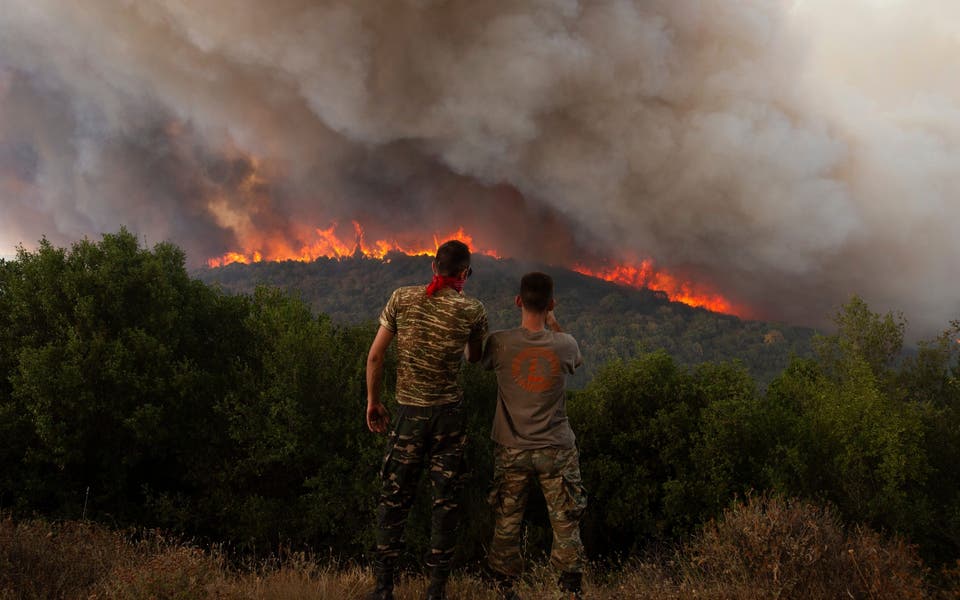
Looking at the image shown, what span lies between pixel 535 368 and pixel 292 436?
40.3 feet

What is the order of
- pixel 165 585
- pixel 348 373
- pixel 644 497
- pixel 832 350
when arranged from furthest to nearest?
pixel 832 350, pixel 348 373, pixel 644 497, pixel 165 585

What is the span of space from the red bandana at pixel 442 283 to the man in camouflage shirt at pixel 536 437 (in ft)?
2.27

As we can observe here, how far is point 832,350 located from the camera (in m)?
49.2

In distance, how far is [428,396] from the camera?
550 centimetres

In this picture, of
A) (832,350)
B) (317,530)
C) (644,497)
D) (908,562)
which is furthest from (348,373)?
(832,350)

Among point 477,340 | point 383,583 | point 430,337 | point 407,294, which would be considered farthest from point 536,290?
point 383,583

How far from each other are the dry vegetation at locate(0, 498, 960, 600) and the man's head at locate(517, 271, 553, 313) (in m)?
3.03

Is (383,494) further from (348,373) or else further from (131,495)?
(131,495)

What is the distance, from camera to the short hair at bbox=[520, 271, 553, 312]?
5.74 m

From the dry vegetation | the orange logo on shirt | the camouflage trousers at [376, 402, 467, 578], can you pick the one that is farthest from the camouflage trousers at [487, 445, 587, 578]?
the orange logo on shirt

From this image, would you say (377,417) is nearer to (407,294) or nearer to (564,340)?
(407,294)

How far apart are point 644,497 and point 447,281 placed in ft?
37.2

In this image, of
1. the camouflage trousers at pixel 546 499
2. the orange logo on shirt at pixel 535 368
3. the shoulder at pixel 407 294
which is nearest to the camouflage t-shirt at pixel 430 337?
the shoulder at pixel 407 294

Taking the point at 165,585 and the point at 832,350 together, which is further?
the point at 832,350
